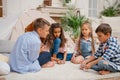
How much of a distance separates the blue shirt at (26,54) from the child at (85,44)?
79cm

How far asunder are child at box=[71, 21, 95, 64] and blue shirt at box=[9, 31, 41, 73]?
2.59 ft

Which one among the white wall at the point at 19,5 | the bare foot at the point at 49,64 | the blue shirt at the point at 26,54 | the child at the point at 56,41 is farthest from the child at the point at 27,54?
the white wall at the point at 19,5

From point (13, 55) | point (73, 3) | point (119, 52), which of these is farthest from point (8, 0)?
point (119, 52)

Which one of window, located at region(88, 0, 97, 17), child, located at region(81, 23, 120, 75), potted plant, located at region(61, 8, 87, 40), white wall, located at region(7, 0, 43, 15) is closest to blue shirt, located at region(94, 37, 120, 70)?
child, located at region(81, 23, 120, 75)

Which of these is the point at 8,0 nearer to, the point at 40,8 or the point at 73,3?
the point at 40,8

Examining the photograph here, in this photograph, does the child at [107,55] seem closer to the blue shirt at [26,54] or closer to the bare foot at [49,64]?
the bare foot at [49,64]

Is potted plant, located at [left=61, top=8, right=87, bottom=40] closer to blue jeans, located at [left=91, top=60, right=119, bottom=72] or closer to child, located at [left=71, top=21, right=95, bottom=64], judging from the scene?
child, located at [left=71, top=21, right=95, bottom=64]

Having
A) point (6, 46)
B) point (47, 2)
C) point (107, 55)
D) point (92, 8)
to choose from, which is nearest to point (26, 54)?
point (107, 55)

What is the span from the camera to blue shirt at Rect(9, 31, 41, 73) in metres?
3.24

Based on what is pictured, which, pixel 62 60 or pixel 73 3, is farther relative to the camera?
pixel 73 3

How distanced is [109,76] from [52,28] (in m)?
1.13

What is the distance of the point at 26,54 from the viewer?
129 inches

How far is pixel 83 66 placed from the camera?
3.45m

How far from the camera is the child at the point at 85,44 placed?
3.95 metres
